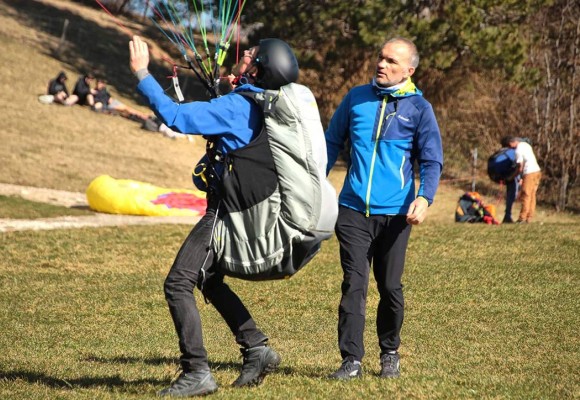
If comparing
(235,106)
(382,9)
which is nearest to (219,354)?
(235,106)

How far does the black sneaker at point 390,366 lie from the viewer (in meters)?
5.73

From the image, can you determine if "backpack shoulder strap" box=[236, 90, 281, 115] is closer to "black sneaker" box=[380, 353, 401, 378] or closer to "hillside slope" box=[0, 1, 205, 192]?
"black sneaker" box=[380, 353, 401, 378]

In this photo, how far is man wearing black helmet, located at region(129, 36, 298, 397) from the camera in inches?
181

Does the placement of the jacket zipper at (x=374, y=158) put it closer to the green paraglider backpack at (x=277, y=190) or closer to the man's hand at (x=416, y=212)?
the man's hand at (x=416, y=212)

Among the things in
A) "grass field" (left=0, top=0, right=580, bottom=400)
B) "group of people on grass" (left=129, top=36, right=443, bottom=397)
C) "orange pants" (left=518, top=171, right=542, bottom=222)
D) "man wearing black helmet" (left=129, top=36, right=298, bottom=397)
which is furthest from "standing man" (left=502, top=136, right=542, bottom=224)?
"man wearing black helmet" (left=129, top=36, right=298, bottom=397)

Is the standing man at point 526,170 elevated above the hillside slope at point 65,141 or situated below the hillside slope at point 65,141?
above

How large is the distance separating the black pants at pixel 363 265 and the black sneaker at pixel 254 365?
47cm

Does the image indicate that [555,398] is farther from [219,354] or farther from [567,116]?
[567,116]

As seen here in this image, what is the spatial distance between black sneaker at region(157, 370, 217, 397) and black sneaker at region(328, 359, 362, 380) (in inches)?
35.1

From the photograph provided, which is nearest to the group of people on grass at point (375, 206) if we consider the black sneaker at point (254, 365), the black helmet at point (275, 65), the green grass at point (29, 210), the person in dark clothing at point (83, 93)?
the black sneaker at point (254, 365)

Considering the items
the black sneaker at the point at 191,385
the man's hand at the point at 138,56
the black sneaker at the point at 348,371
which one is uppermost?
the man's hand at the point at 138,56

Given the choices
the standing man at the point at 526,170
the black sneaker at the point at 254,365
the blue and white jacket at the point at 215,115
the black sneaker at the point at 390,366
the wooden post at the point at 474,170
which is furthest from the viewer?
the wooden post at the point at 474,170

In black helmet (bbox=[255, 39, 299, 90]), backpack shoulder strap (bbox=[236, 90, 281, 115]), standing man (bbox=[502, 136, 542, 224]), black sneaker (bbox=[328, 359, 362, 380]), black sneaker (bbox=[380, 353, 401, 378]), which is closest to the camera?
backpack shoulder strap (bbox=[236, 90, 281, 115])

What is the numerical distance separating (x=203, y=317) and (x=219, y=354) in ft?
6.53
